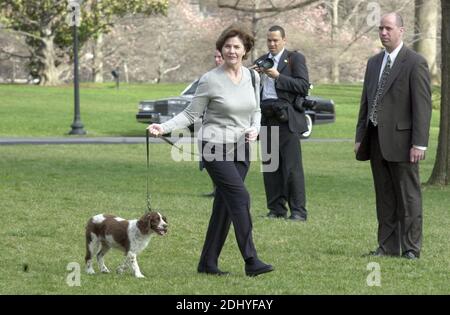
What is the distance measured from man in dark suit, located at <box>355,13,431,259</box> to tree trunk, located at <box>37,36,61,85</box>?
44844 millimetres

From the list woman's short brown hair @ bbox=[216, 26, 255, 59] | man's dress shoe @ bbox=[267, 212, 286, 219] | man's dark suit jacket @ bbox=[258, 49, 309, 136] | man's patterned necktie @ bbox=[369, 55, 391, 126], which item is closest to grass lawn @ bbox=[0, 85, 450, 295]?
man's dress shoe @ bbox=[267, 212, 286, 219]

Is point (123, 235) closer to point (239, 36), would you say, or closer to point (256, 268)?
point (256, 268)

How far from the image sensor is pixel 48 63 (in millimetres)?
55562

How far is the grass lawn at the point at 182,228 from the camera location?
342 inches

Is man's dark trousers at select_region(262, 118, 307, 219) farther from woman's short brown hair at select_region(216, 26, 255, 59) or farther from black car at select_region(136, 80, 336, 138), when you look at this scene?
black car at select_region(136, 80, 336, 138)

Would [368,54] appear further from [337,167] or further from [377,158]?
[377,158]

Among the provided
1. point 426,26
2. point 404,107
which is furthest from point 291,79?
point 426,26

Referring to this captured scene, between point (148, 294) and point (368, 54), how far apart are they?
5812cm

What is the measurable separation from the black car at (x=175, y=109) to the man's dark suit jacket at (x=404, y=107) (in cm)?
1808

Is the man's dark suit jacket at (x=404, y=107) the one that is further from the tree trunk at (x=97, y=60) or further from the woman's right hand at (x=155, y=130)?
the tree trunk at (x=97, y=60)

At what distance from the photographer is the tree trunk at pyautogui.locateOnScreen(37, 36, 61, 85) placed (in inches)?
2134

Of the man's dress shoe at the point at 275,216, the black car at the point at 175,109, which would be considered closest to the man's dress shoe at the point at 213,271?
the man's dress shoe at the point at 275,216

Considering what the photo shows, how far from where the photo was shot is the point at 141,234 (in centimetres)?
884

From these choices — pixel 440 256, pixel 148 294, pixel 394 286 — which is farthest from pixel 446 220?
pixel 148 294
